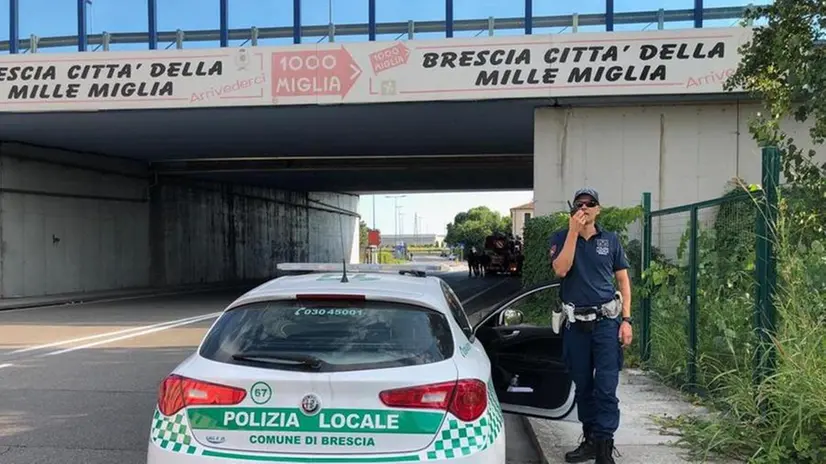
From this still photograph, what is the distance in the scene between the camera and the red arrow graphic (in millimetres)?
14211

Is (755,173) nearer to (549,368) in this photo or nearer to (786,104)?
(786,104)

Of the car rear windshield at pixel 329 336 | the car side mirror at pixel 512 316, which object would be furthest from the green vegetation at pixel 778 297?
the car rear windshield at pixel 329 336

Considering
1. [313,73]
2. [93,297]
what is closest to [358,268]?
[313,73]

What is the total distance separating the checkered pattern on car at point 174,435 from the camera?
296 cm

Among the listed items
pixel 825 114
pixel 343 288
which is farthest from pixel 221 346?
pixel 825 114

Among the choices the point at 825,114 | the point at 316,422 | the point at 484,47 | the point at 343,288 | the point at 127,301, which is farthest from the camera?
the point at 127,301

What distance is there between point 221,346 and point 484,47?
38.4ft

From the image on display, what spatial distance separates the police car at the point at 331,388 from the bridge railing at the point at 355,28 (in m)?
13.2

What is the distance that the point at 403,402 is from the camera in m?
2.94

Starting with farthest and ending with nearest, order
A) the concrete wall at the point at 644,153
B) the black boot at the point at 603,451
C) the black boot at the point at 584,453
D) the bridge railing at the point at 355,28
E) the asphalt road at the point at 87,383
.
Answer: the bridge railing at the point at 355,28 < the concrete wall at the point at 644,153 < the asphalt road at the point at 87,383 < the black boot at the point at 584,453 < the black boot at the point at 603,451

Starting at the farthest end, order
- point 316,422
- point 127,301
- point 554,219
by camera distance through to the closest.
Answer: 1. point 127,301
2. point 554,219
3. point 316,422

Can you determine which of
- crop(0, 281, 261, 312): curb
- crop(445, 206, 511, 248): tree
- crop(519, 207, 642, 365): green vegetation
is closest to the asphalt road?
crop(0, 281, 261, 312): curb

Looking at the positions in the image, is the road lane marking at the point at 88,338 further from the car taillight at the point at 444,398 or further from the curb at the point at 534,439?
the car taillight at the point at 444,398

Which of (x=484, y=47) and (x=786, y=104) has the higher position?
(x=484, y=47)
